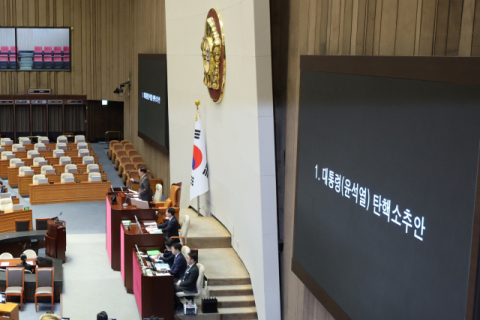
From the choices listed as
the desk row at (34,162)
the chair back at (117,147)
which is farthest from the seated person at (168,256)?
the chair back at (117,147)

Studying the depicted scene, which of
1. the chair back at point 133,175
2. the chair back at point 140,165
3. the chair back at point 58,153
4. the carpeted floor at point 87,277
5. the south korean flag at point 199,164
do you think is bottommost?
the carpeted floor at point 87,277

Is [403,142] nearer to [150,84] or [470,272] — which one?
[470,272]

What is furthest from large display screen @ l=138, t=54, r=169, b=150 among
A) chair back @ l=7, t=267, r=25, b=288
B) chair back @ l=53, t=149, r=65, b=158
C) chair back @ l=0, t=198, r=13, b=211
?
chair back @ l=7, t=267, r=25, b=288

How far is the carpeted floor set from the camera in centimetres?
947

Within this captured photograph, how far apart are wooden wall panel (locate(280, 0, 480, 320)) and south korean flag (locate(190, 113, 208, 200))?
336cm

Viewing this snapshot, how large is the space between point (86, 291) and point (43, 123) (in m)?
15.9

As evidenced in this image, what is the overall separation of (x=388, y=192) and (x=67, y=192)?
12.9 meters

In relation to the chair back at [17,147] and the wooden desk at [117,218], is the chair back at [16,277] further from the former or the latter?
the chair back at [17,147]

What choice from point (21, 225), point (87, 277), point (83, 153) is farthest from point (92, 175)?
point (87, 277)

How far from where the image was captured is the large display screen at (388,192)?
388 centimetres

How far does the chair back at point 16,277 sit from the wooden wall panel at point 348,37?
14.3 feet

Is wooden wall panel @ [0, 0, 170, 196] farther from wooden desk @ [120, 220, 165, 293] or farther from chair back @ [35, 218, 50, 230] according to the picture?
wooden desk @ [120, 220, 165, 293]

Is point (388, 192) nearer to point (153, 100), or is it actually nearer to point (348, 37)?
point (348, 37)

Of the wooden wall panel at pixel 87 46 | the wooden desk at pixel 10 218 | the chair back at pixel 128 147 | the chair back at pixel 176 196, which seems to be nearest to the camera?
the chair back at pixel 176 196
